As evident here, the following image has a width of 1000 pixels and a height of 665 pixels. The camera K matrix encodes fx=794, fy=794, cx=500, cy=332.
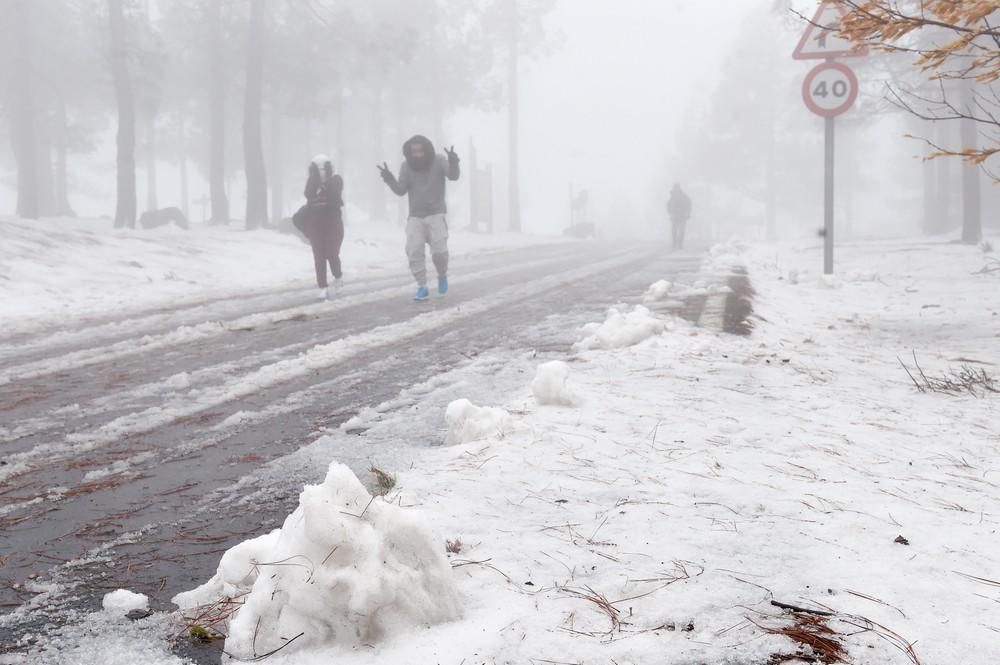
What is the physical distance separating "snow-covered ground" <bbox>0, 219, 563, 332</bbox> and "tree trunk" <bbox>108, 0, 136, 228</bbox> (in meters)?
4.02

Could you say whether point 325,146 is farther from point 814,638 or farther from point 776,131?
point 814,638

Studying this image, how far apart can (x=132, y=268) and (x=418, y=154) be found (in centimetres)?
623

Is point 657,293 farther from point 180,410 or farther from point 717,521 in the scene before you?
point 717,521

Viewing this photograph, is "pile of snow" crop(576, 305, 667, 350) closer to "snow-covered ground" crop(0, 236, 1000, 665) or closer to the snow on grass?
the snow on grass

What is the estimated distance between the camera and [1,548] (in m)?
2.28

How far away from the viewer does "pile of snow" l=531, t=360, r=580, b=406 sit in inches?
141

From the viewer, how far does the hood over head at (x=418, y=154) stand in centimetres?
943

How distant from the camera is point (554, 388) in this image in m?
3.57

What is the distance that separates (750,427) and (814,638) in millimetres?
1684

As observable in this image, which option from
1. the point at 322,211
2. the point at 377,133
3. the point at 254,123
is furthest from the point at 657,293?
the point at 377,133

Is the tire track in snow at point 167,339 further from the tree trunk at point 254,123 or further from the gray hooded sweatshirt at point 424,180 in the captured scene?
the tree trunk at point 254,123

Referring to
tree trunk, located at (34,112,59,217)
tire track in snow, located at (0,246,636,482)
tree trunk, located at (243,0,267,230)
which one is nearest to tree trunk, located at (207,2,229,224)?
tree trunk, located at (243,0,267,230)

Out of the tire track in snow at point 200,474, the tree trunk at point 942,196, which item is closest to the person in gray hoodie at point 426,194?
the tire track in snow at point 200,474

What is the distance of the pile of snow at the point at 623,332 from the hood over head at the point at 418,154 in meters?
4.69
